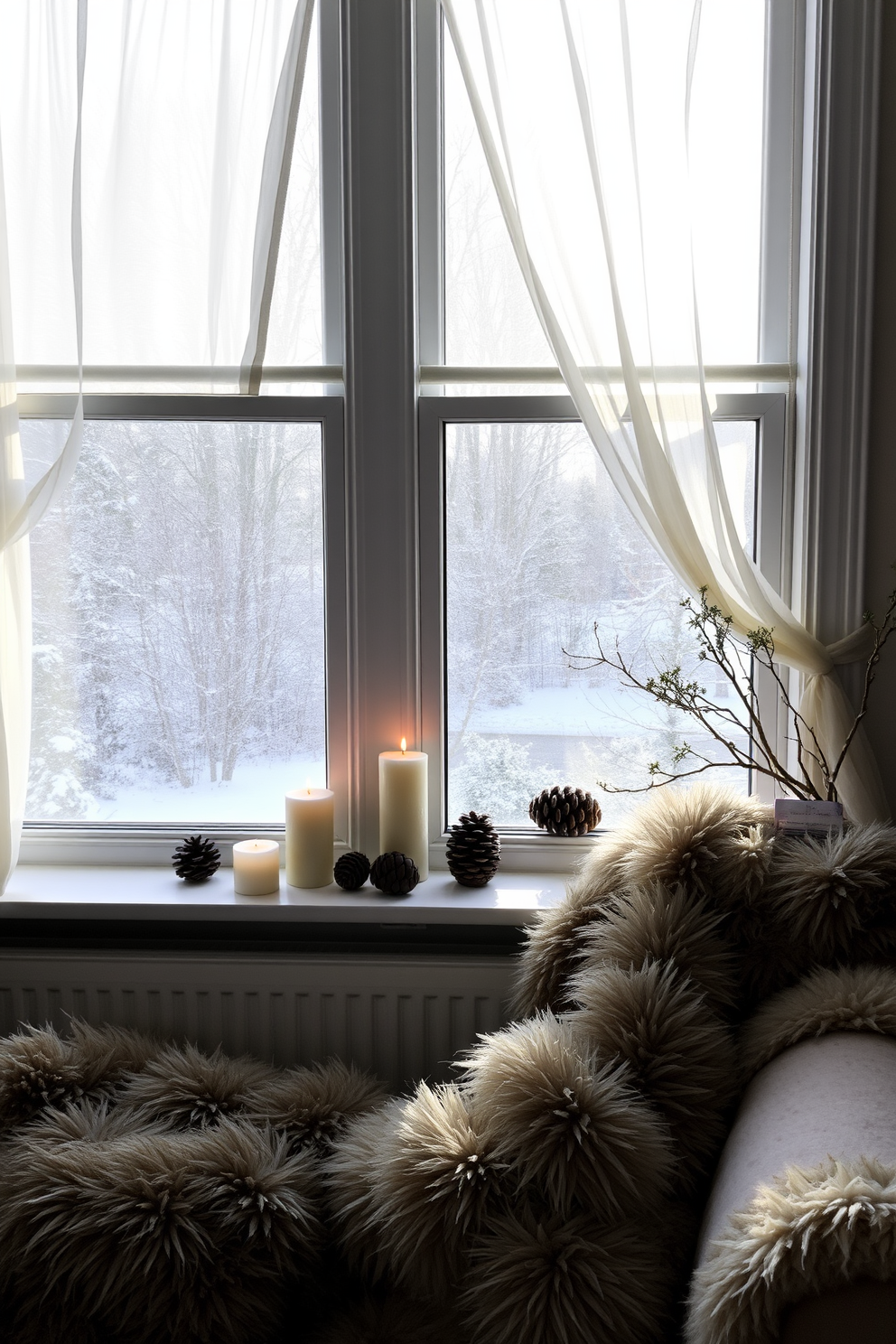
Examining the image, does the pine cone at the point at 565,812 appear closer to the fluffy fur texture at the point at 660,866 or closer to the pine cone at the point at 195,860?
the fluffy fur texture at the point at 660,866

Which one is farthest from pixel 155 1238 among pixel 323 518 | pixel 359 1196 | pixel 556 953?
pixel 323 518

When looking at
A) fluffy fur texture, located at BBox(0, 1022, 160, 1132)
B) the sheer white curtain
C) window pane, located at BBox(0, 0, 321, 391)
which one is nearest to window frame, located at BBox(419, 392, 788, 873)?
the sheer white curtain

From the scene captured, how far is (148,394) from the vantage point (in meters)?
1.69

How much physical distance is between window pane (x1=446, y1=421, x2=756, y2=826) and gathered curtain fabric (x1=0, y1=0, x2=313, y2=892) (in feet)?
1.54

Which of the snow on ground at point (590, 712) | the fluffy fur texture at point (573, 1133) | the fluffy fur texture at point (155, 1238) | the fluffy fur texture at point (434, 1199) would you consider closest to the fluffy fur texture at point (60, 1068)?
the fluffy fur texture at point (155, 1238)

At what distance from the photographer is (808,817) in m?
1.33

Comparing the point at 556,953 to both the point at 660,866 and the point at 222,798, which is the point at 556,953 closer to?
the point at 660,866

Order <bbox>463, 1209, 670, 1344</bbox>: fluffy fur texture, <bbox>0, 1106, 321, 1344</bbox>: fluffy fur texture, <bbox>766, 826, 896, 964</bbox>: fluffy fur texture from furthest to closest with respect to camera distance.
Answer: <bbox>766, 826, 896, 964</bbox>: fluffy fur texture, <bbox>0, 1106, 321, 1344</bbox>: fluffy fur texture, <bbox>463, 1209, 670, 1344</bbox>: fluffy fur texture

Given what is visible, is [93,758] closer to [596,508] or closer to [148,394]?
[148,394]

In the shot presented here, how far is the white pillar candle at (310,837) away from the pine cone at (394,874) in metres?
0.09

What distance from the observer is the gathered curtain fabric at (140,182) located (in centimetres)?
155

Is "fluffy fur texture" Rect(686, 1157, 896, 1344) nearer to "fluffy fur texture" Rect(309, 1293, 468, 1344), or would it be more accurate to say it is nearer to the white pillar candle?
"fluffy fur texture" Rect(309, 1293, 468, 1344)

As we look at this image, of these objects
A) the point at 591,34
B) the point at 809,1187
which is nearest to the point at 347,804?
the point at 809,1187

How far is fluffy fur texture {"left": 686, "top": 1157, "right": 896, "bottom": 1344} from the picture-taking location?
2.43ft
